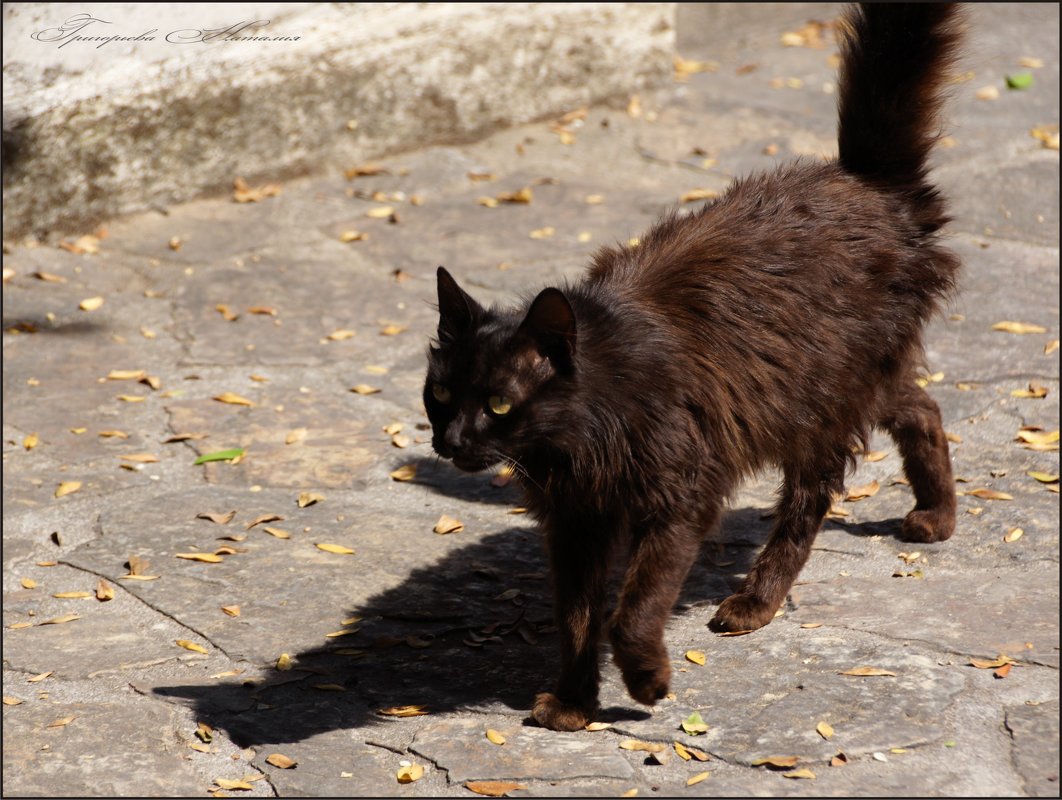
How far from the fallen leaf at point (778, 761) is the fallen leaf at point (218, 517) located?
6.70 feet

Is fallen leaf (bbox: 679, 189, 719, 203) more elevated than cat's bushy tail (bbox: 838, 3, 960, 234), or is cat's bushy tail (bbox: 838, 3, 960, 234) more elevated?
cat's bushy tail (bbox: 838, 3, 960, 234)

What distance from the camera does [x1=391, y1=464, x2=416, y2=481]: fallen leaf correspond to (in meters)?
4.65

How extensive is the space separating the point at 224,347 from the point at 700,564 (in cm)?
237

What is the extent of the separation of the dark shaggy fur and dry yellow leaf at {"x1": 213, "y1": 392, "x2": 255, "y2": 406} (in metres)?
1.83

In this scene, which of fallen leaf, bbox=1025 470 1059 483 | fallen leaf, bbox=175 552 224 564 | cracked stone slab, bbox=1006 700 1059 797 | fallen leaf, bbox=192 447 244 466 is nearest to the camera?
cracked stone slab, bbox=1006 700 1059 797

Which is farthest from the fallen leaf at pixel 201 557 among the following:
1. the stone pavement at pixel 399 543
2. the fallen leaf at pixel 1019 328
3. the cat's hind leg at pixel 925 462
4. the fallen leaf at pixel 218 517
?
the fallen leaf at pixel 1019 328

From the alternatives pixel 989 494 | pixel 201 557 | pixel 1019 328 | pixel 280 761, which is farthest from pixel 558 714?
pixel 1019 328

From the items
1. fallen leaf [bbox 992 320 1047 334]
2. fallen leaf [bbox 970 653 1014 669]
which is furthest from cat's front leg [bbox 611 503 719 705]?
fallen leaf [bbox 992 320 1047 334]

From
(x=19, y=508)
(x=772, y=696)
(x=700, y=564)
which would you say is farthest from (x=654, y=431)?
(x=19, y=508)

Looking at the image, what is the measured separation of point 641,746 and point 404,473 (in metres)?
1.74

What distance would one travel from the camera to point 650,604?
3289 mm

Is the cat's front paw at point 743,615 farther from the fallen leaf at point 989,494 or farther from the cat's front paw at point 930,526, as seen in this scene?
the fallen leaf at point 989,494

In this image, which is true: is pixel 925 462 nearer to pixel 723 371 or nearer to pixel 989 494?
pixel 989 494

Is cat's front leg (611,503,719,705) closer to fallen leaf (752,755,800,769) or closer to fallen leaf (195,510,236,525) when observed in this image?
fallen leaf (752,755,800,769)
